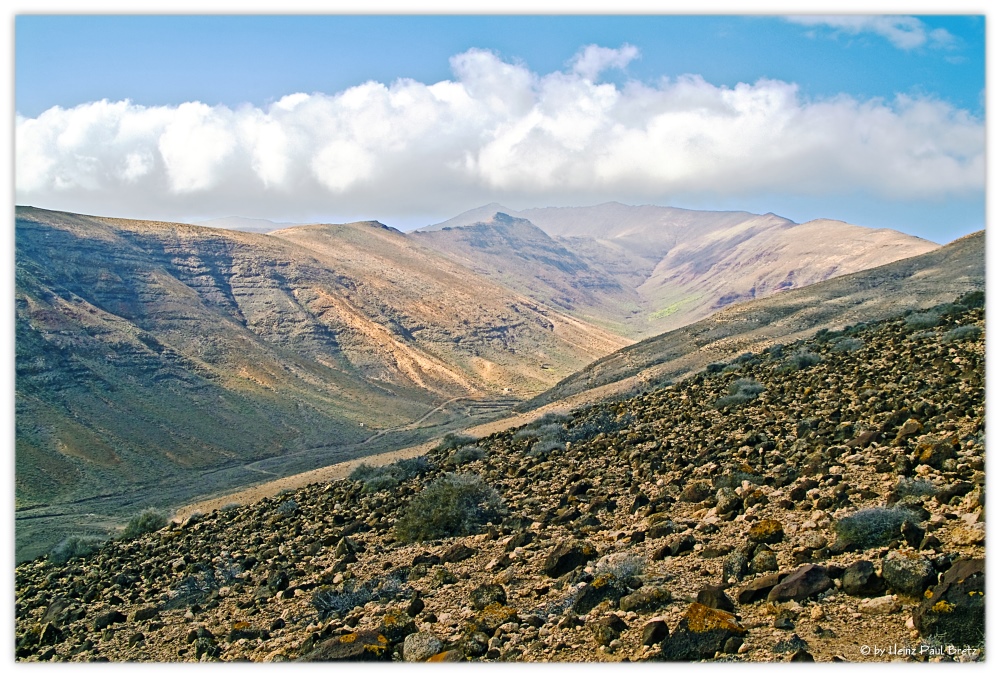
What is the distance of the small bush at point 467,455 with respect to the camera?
18406mm

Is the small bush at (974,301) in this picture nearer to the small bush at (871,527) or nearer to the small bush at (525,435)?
the small bush at (525,435)

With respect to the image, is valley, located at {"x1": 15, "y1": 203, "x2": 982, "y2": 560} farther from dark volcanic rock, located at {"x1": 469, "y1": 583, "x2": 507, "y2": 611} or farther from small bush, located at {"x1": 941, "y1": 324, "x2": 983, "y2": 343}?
dark volcanic rock, located at {"x1": 469, "y1": 583, "x2": 507, "y2": 611}

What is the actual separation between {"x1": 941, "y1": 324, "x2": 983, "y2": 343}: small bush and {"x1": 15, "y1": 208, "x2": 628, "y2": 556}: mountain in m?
35.9

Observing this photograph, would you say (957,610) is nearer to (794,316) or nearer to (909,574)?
(909,574)

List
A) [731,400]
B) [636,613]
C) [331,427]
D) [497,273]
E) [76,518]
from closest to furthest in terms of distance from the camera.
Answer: [636,613]
[731,400]
[76,518]
[331,427]
[497,273]

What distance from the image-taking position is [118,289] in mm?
73875

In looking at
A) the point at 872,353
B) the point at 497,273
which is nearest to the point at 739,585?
the point at 872,353

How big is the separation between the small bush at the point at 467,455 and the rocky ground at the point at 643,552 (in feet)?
2.21

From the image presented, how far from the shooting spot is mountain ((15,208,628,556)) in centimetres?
4709

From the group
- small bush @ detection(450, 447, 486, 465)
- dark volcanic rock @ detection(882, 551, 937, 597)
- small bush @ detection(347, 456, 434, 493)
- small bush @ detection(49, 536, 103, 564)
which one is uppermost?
dark volcanic rock @ detection(882, 551, 937, 597)

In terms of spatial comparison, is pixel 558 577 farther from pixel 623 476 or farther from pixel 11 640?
pixel 11 640

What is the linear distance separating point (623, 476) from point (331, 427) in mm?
50589

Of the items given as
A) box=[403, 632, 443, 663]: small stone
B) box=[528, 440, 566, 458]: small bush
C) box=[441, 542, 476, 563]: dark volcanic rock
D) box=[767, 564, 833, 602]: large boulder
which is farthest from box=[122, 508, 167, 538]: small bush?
box=[767, 564, 833, 602]: large boulder

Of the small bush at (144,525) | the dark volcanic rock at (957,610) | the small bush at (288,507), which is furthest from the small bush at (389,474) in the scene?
the dark volcanic rock at (957,610)
